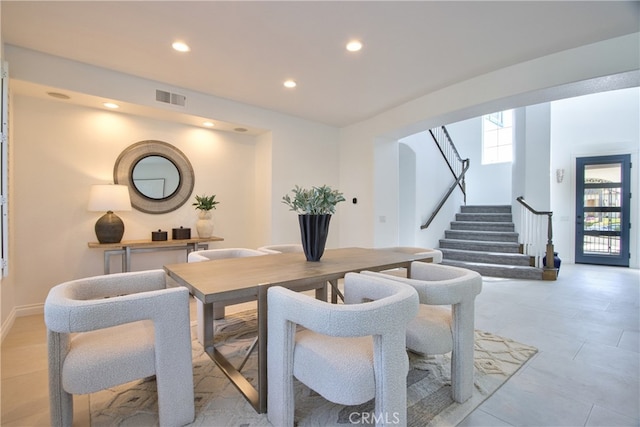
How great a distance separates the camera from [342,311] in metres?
1.21

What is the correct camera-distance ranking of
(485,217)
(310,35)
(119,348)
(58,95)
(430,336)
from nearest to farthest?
(119,348) → (430,336) → (310,35) → (58,95) → (485,217)

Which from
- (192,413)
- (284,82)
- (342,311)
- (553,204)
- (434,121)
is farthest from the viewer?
(553,204)

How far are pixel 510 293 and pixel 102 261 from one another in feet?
18.1

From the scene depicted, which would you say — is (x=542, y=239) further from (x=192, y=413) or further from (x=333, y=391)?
(x=192, y=413)

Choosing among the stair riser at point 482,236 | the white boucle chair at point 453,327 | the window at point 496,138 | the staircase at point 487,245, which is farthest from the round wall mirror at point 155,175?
the window at point 496,138

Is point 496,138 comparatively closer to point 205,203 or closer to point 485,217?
point 485,217

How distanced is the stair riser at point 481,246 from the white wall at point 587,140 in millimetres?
1944

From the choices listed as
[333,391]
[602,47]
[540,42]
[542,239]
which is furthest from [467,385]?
[542,239]

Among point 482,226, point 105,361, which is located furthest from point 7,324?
point 482,226

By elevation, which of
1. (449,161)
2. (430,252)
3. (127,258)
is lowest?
(127,258)


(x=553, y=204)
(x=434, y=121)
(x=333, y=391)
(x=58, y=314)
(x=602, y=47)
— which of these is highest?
(x=602, y=47)

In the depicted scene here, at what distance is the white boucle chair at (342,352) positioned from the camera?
48.5 inches

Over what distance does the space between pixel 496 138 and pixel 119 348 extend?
949 cm

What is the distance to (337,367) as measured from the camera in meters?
1.30
